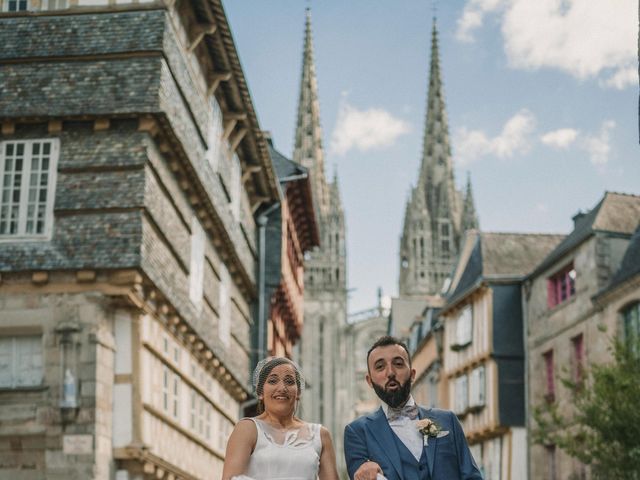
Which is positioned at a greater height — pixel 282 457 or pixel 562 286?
pixel 562 286

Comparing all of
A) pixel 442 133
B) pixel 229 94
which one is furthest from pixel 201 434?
pixel 442 133

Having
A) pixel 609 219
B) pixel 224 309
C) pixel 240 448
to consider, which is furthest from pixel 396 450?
pixel 609 219

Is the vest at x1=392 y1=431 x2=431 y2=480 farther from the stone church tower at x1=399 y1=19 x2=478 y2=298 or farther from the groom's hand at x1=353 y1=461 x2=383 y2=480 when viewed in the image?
the stone church tower at x1=399 y1=19 x2=478 y2=298

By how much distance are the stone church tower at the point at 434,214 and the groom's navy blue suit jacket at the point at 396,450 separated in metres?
102

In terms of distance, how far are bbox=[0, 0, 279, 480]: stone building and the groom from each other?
10802 mm

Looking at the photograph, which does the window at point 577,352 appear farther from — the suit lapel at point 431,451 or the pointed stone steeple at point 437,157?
the pointed stone steeple at point 437,157

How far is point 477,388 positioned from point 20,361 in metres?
19.8

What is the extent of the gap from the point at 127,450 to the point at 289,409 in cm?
1126

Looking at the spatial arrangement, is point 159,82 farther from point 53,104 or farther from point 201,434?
point 201,434

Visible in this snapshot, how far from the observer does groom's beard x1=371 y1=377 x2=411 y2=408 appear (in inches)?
227

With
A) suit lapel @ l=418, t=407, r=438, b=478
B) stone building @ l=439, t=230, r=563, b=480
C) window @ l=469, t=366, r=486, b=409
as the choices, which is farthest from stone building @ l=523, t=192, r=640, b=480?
suit lapel @ l=418, t=407, r=438, b=478

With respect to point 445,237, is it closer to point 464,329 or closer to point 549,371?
point 464,329

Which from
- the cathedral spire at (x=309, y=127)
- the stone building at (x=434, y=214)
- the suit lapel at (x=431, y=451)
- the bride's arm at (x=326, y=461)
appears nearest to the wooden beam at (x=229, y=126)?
the bride's arm at (x=326, y=461)

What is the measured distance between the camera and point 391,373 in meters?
5.70
